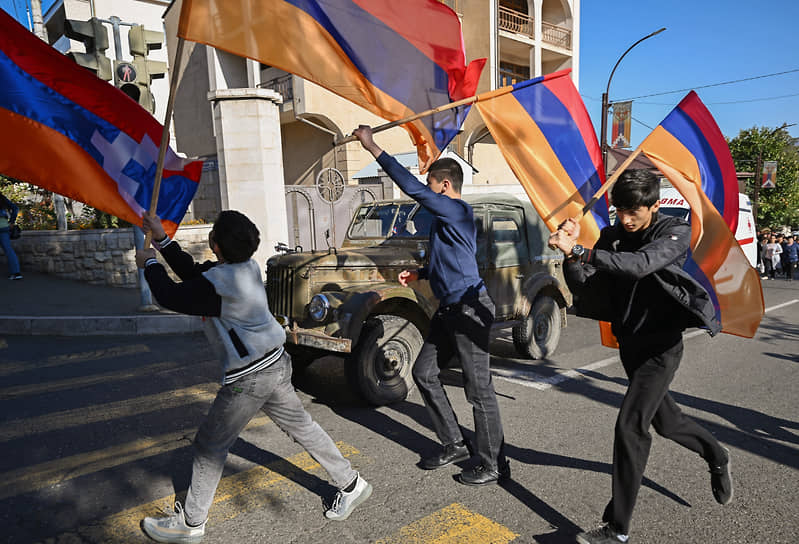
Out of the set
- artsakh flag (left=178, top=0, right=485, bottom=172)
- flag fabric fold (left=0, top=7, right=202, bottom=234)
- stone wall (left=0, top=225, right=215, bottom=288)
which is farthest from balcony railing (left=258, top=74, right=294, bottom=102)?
flag fabric fold (left=0, top=7, right=202, bottom=234)

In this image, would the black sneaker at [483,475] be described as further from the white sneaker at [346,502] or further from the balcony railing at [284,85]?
the balcony railing at [284,85]

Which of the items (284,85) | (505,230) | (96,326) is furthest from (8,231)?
(284,85)

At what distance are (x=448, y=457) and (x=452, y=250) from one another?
144 centimetres

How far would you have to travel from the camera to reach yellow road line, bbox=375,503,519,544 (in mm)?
2863

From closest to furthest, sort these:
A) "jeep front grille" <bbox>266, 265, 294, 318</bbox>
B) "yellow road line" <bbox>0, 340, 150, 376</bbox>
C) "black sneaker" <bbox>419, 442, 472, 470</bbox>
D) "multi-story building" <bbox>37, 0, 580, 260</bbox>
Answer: "black sneaker" <bbox>419, 442, 472, 470</bbox> < "jeep front grille" <bbox>266, 265, 294, 318</bbox> < "yellow road line" <bbox>0, 340, 150, 376</bbox> < "multi-story building" <bbox>37, 0, 580, 260</bbox>

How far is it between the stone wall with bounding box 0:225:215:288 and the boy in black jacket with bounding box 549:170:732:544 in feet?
33.6

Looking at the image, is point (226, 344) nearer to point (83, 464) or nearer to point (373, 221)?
point (83, 464)

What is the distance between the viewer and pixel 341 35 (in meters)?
3.70

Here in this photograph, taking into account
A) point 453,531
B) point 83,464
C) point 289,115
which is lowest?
point 453,531

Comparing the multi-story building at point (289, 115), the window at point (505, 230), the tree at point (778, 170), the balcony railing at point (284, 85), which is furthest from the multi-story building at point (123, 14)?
the tree at point (778, 170)

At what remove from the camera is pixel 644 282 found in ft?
8.95

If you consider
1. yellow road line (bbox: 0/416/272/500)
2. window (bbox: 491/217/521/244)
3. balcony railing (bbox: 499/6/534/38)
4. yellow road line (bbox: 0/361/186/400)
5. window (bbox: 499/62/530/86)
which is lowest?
yellow road line (bbox: 0/416/272/500)

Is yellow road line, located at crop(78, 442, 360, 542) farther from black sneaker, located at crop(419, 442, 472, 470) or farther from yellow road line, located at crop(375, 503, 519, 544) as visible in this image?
yellow road line, located at crop(375, 503, 519, 544)

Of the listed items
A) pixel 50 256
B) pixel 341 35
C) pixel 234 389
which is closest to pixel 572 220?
pixel 234 389
